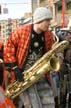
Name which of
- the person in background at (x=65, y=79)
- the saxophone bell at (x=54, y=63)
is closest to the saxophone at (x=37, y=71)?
the saxophone bell at (x=54, y=63)

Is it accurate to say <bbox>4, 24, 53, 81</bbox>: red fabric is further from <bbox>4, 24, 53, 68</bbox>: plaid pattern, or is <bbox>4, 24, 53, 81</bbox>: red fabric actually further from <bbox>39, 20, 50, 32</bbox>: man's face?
<bbox>39, 20, 50, 32</bbox>: man's face

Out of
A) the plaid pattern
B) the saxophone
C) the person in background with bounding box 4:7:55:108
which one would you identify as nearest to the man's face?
the person in background with bounding box 4:7:55:108

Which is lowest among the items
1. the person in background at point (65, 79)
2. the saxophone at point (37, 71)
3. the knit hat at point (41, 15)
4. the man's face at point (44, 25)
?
the person in background at point (65, 79)

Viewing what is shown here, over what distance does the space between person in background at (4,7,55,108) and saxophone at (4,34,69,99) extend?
0.06m

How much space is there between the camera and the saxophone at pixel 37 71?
568cm

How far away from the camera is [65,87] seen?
7551mm

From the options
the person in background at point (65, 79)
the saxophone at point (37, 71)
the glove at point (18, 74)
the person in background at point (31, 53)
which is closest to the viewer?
the glove at point (18, 74)

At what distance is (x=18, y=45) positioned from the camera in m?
5.61

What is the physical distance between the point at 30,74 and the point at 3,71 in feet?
4.06

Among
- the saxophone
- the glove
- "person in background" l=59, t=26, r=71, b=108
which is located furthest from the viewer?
"person in background" l=59, t=26, r=71, b=108

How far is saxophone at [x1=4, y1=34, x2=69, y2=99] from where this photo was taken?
568 cm

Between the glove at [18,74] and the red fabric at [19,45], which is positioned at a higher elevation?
the red fabric at [19,45]

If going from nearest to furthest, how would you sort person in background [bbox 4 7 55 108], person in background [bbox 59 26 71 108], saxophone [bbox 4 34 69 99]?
person in background [bbox 4 7 55 108] → saxophone [bbox 4 34 69 99] → person in background [bbox 59 26 71 108]

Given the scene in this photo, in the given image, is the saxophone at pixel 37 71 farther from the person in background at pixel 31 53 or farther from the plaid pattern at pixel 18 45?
the plaid pattern at pixel 18 45
